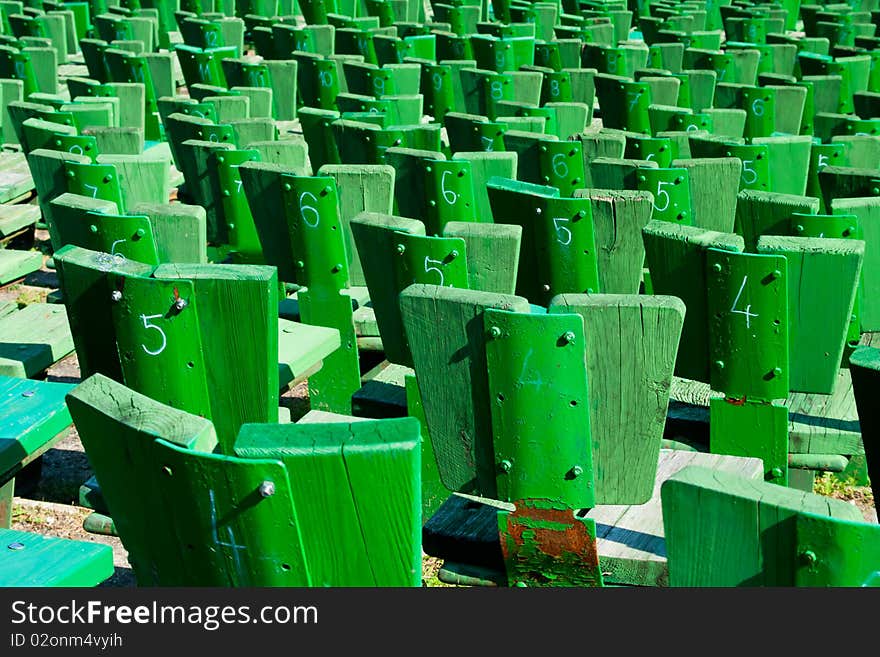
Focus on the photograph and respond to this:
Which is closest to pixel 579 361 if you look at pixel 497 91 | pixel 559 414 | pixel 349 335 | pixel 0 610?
pixel 559 414

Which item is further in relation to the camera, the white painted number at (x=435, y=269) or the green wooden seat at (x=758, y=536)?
the white painted number at (x=435, y=269)

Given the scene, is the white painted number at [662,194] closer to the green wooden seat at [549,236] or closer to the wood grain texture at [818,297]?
the green wooden seat at [549,236]

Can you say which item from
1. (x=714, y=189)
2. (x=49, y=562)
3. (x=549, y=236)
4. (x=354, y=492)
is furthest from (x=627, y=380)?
(x=714, y=189)

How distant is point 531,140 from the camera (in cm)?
629

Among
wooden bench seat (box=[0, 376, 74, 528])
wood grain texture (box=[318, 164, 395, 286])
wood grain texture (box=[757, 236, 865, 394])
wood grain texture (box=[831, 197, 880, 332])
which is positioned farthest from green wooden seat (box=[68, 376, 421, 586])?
wood grain texture (box=[831, 197, 880, 332])

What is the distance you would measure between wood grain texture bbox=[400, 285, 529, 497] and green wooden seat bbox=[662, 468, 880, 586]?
774 millimetres

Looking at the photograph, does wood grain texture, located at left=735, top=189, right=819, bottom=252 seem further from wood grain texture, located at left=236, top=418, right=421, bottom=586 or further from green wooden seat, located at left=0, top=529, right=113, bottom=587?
green wooden seat, located at left=0, top=529, right=113, bottom=587

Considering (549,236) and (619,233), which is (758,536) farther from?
(619,233)

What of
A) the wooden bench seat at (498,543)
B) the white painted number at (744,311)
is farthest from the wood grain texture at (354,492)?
the white painted number at (744,311)

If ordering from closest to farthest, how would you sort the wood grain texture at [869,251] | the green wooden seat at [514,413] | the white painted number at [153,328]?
1. the green wooden seat at [514,413]
2. the white painted number at [153,328]
3. the wood grain texture at [869,251]

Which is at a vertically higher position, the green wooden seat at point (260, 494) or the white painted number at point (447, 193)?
the green wooden seat at point (260, 494)

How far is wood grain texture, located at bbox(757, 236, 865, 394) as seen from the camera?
4035 millimetres

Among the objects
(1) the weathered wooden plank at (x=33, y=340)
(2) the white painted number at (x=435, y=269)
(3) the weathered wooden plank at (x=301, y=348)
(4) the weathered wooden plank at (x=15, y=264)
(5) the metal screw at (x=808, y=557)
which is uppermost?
(2) the white painted number at (x=435, y=269)

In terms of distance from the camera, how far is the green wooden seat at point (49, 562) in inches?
112
